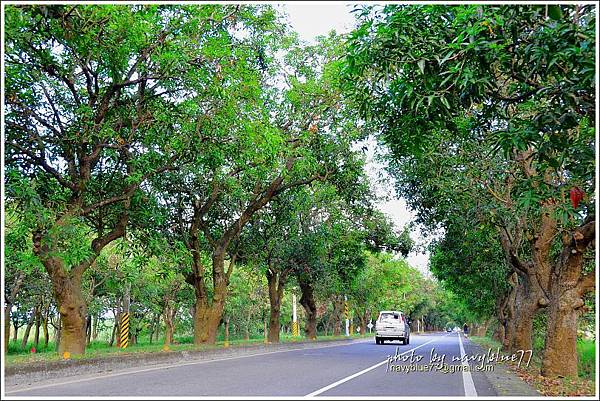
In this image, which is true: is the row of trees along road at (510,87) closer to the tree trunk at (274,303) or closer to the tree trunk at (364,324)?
the tree trunk at (274,303)

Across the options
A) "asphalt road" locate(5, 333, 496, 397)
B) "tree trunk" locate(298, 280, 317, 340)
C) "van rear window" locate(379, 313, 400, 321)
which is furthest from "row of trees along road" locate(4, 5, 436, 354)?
"van rear window" locate(379, 313, 400, 321)

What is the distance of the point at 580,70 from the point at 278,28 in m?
11.0

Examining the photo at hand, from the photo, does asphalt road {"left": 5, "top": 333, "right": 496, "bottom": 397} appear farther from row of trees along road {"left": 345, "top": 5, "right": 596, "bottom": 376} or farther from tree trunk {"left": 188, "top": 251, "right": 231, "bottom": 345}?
tree trunk {"left": 188, "top": 251, "right": 231, "bottom": 345}

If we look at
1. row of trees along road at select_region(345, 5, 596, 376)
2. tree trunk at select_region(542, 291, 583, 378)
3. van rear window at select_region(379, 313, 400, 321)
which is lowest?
tree trunk at select_region(542, 291, 583, 378)

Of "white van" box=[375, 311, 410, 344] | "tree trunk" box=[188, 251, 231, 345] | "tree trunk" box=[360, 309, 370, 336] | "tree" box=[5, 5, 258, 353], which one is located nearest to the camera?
"tree" box=[5, 5, 258, 353]

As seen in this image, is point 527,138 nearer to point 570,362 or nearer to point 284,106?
point 570,362

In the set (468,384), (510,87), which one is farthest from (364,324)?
(510,87)

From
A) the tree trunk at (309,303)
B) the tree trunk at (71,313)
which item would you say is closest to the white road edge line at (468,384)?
the tree trunk at (71,313)

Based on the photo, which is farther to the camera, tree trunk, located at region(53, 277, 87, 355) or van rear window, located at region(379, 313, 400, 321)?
van rear window, located at region(379, 313, 400, 321)

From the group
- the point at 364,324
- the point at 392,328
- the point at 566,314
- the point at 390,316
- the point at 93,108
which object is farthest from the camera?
the point at 364,324

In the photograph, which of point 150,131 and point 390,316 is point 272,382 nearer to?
point 150,131

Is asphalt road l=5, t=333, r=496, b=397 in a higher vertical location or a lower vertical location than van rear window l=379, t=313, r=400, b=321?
lower

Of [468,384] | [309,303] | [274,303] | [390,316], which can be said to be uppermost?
[309,303]

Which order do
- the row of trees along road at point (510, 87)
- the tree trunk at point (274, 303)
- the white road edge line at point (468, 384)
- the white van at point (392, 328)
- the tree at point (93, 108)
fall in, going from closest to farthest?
the row of trees along road at point (510, 87), the white road edge line at point (468, 384), the tree at point (93, 108), the tree trunk at point (274, 303), the white van at point (392, 328)
